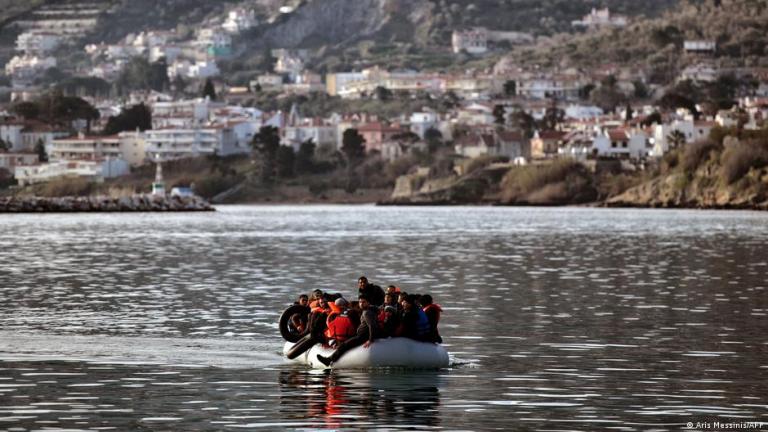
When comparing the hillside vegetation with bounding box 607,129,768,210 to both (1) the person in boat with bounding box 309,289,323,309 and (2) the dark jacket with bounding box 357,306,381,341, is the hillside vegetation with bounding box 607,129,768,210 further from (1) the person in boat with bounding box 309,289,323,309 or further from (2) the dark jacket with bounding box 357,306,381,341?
(2) the dark jacket with bounding box 357,306,381,341

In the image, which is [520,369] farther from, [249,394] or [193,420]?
[193,420]

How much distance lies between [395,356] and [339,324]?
1241mm

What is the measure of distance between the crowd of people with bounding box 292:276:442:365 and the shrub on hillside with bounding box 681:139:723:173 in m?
147

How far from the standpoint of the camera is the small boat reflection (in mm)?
31578

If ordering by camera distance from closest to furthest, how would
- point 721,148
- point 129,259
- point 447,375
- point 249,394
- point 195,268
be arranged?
point 249,394 < point 447,375 < point 195,268 < point 129,259 < point 721,148

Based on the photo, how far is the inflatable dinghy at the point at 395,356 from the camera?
3697 centimetres

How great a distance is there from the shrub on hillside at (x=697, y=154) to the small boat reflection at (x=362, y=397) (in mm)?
147681

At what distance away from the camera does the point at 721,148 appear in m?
183

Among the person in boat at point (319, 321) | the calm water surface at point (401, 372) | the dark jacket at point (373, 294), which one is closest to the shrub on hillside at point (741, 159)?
the calm water surface at point (401, 372)

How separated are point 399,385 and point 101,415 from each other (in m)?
5.93

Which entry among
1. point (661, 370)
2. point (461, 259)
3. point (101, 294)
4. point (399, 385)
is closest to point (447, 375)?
point (399, 385)

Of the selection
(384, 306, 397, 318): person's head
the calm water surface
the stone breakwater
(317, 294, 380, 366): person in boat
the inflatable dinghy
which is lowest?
the stone breakwater

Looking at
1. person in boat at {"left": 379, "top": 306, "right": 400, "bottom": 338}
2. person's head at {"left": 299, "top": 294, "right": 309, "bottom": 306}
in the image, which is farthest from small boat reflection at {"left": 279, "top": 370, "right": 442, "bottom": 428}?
person's head at {"left": 299, "top": 294, "right": 309, "bottom": 306}

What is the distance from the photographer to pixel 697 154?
18288 centimetres
